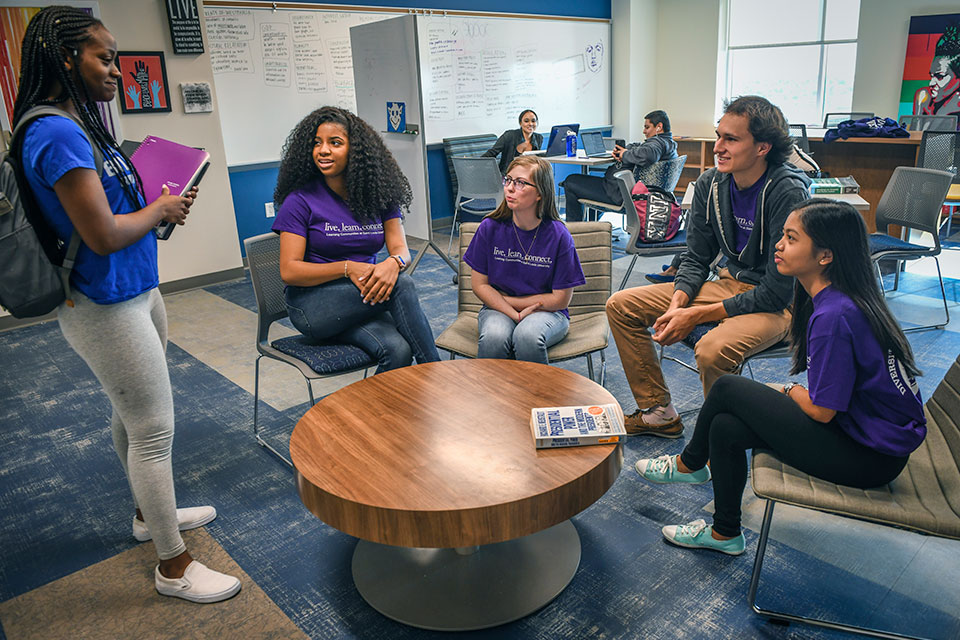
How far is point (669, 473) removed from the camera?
2.10 m

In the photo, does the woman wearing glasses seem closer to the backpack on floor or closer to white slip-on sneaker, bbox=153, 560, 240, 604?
white slip-on sneaker, bbox=153, 560, 240, 604

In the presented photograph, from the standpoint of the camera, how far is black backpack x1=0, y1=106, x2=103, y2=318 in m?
1.50

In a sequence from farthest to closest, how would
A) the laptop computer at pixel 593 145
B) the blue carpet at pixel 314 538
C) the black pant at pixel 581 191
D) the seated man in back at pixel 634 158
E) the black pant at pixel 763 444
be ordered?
the laptop computer at pixel 593 145 → the black pant at pixel 581 191 → the seated man in back at pixel 634 158 → the blue carpet at pixel 314 538 → the black pant at pixel 763 444

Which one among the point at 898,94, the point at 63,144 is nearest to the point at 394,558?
the point at 63,144

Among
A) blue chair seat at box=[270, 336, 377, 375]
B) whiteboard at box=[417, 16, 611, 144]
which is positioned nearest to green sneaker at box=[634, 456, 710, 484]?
blue chair seat at box=[270, 336, 377, 375]

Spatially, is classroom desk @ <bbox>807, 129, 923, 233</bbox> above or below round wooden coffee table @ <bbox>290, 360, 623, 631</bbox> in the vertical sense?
above

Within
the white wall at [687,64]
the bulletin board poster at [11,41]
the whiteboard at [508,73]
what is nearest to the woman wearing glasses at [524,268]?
the bulletin board poster at [11,41]

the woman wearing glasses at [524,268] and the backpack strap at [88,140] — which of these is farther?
the woman wearing glasses at [524,268]

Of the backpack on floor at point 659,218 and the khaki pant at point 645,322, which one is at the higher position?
the backpack on floor at point 659,218

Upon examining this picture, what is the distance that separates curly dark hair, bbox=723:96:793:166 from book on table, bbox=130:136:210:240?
1685 millimetres

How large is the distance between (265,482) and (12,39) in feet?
11.1

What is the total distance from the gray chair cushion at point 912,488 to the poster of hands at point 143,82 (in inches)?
172

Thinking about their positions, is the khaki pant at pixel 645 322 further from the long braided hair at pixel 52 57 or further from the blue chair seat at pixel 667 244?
the long braided hair at pixel 52 57

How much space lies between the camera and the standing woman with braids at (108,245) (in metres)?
1.50
